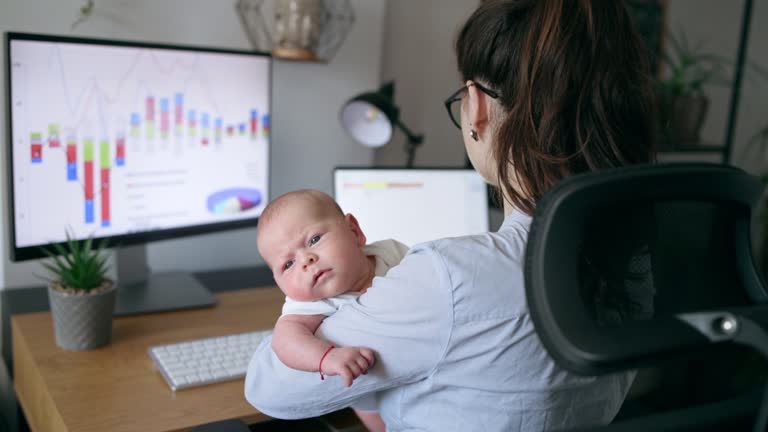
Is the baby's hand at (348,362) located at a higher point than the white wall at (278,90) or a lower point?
lower

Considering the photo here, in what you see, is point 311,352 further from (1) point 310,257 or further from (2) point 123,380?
(2) point 123,380

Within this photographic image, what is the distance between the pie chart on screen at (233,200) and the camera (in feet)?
5.21

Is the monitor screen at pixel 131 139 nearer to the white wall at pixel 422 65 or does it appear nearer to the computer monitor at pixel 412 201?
the computer monitor at pixel 412 201

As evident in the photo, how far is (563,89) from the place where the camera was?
784 millimetres

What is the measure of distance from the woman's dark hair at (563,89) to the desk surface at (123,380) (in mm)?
592

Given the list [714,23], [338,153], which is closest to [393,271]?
[338,153]

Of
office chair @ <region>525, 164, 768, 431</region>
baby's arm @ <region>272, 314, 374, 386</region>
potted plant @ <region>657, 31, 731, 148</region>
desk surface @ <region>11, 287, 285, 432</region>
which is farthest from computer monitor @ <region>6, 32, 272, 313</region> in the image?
potted plant @ <region>657, 31, 731, 148</region>

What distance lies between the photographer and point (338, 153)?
1.97 metres

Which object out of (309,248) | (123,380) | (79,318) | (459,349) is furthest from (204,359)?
(459,349)

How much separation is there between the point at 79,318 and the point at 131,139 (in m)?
0.38

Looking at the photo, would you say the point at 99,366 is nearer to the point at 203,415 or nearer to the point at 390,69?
the point at 203,415

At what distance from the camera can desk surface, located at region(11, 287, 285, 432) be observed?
40.7 inches

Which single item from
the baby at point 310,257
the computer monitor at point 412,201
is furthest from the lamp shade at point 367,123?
the baby at point 310,257

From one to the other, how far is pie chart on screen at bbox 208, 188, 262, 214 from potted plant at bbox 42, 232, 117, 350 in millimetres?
348
